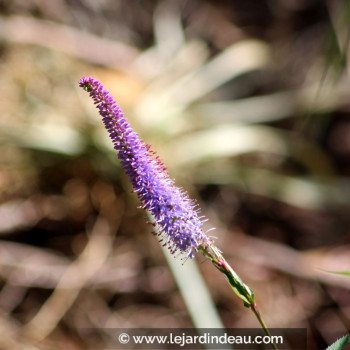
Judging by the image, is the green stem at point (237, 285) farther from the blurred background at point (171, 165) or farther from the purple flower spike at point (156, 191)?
the blurred background at point (171, 165)

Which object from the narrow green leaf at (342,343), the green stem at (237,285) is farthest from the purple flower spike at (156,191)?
the narrow green leaf at (342,343)

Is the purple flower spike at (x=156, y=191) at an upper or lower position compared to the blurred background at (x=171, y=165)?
lower

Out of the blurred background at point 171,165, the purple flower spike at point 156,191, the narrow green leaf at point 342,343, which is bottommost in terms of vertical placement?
the narrow green leaf at point 342,343

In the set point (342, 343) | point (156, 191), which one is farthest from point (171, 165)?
point (342, 343)

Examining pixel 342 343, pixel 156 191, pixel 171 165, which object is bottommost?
pixel 342 343

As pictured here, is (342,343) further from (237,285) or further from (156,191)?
(156,191)

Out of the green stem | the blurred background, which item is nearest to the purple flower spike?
the green stem

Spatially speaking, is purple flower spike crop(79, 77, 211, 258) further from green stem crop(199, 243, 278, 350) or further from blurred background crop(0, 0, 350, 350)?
blurred background crop(0, 0, 350, 350)

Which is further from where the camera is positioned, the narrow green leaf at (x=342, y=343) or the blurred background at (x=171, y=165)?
the blurred background at (x=171, y=165)
